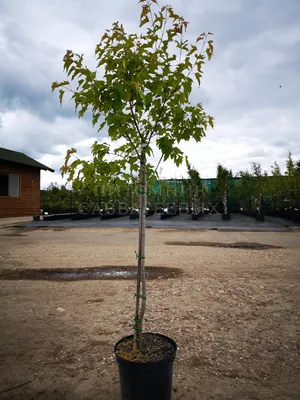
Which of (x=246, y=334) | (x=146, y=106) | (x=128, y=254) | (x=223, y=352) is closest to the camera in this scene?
(x=146, y=106)

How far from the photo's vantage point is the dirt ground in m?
2.93

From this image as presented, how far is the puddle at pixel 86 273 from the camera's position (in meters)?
6.68

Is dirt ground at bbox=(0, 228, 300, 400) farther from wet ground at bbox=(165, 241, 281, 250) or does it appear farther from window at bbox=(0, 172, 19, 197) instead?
window at bbox=(0, 172, 19, 197)

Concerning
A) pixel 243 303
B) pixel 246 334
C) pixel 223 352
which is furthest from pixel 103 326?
pixel 243 303

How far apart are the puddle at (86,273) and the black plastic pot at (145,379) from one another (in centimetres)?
413

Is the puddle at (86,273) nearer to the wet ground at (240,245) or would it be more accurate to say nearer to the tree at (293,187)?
the wet ground at (240,245)

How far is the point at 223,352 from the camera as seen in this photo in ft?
11.6

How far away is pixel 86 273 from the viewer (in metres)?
7.07

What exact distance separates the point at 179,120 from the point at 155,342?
2.20 m

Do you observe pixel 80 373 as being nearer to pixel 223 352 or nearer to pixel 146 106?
pixel 223 352

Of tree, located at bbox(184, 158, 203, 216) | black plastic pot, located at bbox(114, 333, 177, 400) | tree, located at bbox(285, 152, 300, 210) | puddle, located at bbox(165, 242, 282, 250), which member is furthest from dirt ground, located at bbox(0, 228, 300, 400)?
tree, located at bbox(184, 158, 203, 216)

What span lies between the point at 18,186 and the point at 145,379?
1008 inches

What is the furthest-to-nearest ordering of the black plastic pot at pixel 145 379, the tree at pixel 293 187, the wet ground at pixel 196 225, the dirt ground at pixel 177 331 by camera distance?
the tree at pixel 293 187 < the wet ground at pixel 196 225 < the dirt ground at pixel 177 331 < the black plastic pot at pixel 145 379

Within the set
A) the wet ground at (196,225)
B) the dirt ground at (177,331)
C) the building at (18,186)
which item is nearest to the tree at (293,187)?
the wet ground at (196,225)
